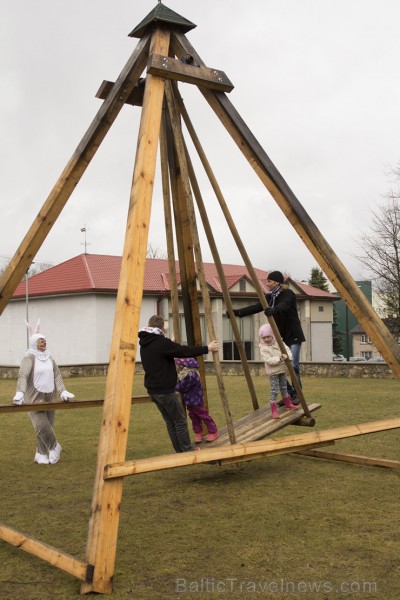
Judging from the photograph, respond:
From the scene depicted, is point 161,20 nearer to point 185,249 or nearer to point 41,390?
point 185,249

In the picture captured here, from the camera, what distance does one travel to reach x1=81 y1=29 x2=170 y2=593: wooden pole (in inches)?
158

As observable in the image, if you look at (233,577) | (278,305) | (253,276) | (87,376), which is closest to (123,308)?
(233,577)

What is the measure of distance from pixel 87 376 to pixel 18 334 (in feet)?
46.0

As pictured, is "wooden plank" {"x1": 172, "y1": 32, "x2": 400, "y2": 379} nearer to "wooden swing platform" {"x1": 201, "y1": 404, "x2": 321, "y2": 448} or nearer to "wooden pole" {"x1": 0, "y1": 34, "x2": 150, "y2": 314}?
"wooden pole" {"x1": 0, "y1": 34, "x2": 150, "y2": 314}

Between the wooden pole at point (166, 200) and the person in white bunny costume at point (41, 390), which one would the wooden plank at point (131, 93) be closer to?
the wooden pole at point (166, 200)

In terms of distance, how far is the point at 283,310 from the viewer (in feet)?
24.7

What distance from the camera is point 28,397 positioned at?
8461mm

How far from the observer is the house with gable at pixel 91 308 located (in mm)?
33969

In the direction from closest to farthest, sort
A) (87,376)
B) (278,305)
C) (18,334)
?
1. (278,305)
2. (87,376)
3. (18,334)

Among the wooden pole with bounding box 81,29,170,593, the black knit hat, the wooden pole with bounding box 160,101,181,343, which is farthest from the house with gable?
the wooden pole with bounding box 81,29,170,593

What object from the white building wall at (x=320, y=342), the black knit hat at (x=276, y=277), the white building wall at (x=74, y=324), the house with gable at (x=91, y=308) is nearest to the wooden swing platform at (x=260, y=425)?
the black knit hat at (x=276, y=277)

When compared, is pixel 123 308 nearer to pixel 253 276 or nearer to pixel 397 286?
pixel 253 276

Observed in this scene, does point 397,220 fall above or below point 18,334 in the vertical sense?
above

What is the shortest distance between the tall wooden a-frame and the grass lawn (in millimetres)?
439
